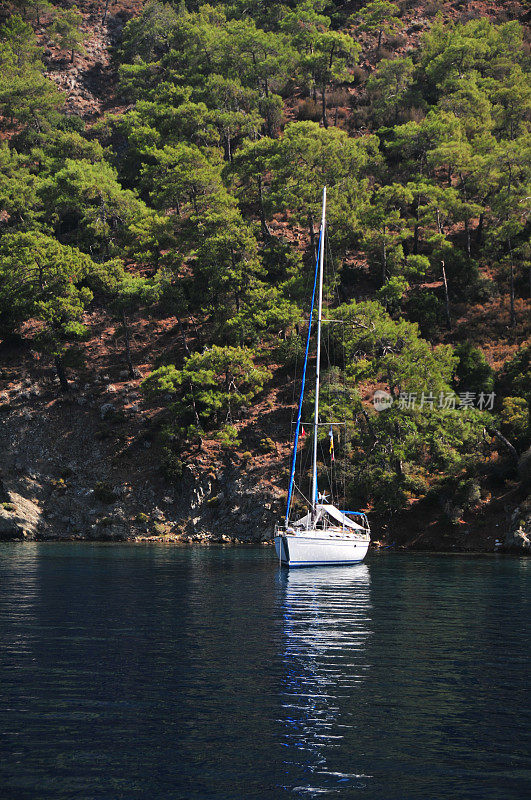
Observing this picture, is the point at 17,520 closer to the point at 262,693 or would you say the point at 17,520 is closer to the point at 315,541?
the point at 315,541

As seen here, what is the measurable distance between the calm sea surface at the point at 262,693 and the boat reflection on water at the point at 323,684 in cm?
5

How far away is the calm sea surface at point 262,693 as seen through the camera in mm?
11086

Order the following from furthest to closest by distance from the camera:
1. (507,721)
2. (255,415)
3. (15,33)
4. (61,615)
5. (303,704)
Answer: (15,33)
(255,415)
(61,615)
(303,704)
(507,721)

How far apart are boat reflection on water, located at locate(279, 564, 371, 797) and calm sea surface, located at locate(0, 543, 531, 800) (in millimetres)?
49

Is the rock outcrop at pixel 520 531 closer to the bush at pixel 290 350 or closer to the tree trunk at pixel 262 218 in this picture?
the bush at pixel 290 350

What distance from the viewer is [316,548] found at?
40844 mm

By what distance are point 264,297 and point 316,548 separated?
35.2 m

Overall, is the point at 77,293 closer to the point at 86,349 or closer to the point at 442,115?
the point at 86,349

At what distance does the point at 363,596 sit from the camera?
30.6m

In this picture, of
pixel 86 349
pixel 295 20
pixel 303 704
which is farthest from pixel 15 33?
Result: pixel 303 704

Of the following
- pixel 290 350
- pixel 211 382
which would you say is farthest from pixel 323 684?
pixel 290 350

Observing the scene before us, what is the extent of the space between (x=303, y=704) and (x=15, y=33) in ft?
467

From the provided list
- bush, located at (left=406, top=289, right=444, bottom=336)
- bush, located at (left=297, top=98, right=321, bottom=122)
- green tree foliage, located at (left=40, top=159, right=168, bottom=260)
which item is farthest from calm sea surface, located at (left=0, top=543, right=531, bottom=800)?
bush, located at (left=297, top=98, right=321, bottom=122)

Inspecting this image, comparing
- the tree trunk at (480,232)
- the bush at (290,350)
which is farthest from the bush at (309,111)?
the bush at (290,350)
